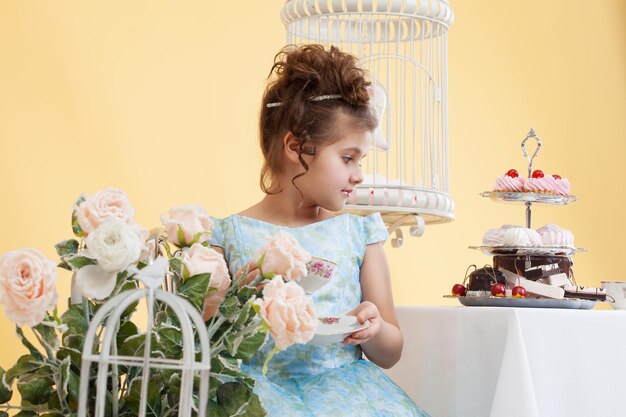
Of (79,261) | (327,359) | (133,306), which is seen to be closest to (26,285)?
(79,261)

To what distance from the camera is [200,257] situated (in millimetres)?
1055

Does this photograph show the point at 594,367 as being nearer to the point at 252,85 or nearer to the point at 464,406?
the point at 464,406

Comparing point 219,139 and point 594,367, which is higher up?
point 219,139

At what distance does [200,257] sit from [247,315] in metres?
0.09

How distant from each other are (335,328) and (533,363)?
41 cm

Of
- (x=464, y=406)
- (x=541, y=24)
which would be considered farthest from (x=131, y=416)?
(x=541, y=24)

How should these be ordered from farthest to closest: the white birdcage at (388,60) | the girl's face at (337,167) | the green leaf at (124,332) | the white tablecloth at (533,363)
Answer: the white birdcage at (388,60), the girl's face at (337,167), the white tablecloth at (533,363), the green leaf at (124,332)

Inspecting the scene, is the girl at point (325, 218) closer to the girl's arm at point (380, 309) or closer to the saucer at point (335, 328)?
the girl's arm at point (380, 309)

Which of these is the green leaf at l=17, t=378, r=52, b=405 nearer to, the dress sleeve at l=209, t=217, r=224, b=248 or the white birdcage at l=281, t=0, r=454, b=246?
the dress sleeve at l=209, t=217, r=224, b=248

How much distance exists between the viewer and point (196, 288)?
104 cm

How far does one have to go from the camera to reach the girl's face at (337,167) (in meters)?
1.61

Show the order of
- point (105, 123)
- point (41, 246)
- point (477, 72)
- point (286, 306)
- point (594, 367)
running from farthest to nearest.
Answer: point (477, 72) < point (105, 123) < point (41, 246) < point (594, 367) < point (286, 306)

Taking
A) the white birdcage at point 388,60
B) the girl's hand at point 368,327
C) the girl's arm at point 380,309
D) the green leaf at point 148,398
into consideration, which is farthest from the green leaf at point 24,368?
the white birdcage at point 388,60

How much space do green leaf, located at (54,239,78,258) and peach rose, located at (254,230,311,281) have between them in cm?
21
